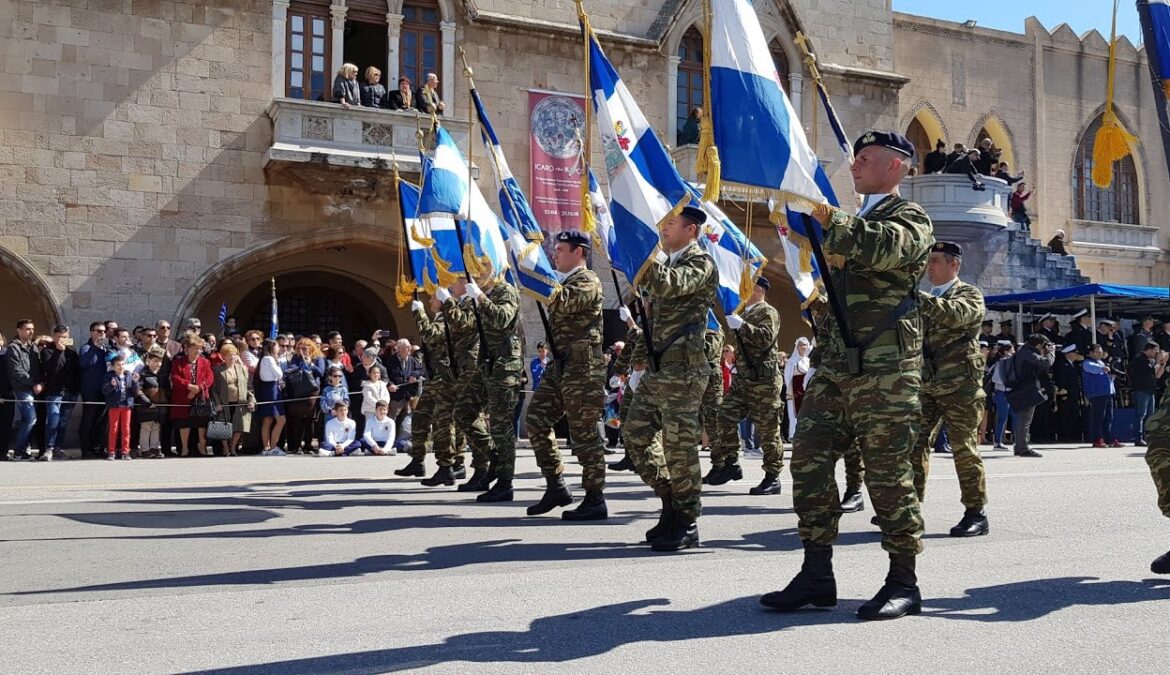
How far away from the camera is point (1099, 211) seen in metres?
31.5

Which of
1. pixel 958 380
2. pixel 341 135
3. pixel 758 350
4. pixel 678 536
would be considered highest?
pixel 341 135

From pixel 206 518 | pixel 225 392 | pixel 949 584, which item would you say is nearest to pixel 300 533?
pixel 206 518

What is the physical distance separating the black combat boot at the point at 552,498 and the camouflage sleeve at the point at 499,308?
146 centimetres

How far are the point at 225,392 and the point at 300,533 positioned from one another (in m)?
8.68

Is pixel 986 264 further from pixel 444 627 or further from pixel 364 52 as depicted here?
pixel 444 627

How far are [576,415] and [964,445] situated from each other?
262cm

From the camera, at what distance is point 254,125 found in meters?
19.0

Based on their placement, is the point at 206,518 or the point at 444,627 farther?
the point at 206,518

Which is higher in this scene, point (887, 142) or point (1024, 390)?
point (887, 142)

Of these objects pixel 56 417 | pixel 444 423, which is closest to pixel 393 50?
pixel 56 417

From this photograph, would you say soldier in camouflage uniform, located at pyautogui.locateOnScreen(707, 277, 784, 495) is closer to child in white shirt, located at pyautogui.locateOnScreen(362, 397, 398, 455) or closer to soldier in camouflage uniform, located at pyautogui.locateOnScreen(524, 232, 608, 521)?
soldier in camouflage uniform, located at pyautogui.locateOnScreen(524, 232, 608, 521)

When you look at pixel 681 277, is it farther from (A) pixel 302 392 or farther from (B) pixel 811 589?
(A) pixel 302 392

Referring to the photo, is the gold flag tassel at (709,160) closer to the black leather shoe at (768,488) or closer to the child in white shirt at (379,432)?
the black leather shoe at (768,488)

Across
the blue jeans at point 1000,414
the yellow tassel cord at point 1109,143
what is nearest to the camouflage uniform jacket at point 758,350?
the yellow tassel cord at point 1109,143
